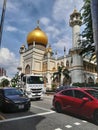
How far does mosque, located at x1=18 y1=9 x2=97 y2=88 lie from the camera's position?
52.1m

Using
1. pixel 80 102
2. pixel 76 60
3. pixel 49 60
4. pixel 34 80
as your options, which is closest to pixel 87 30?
pixel 34 80

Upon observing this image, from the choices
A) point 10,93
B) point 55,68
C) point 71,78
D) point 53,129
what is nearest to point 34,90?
point 10,93

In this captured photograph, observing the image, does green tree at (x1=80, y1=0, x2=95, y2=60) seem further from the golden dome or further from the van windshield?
the golden dome

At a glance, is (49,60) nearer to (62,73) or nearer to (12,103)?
(62,73)

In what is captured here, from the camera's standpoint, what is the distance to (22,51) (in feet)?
245

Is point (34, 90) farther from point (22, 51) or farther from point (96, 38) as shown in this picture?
point (22, 51)

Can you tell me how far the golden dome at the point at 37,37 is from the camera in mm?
68750

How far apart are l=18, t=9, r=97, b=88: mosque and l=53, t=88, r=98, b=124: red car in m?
41.3

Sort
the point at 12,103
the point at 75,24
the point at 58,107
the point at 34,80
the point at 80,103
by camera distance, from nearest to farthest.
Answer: the point at 80,103, the point at 12,103, the point at 58,107, the point at 34,80, the point at 75,24

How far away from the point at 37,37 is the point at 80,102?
202 ft

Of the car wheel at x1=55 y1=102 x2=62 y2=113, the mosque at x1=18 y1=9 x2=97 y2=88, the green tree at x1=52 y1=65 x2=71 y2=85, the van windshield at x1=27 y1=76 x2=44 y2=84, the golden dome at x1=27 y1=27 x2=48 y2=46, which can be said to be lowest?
the car wheel at x1=55 y1=102 x2=62 y2=113

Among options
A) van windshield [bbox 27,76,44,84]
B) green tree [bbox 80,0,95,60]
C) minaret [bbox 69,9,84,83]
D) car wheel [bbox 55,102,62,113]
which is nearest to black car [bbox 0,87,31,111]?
car wheel [bbox 55,102,62,113]

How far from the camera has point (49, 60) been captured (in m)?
64.4

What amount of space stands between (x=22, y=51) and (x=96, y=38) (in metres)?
72.2
